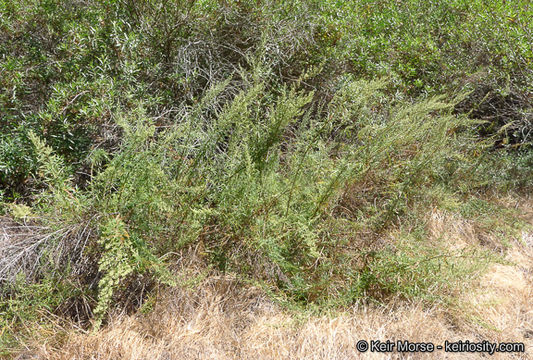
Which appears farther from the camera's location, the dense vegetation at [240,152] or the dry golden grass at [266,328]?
the dense vegetation at [240,152]

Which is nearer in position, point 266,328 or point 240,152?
point 266,328

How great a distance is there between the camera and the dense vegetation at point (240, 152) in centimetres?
258

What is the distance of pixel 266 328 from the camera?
104 inches

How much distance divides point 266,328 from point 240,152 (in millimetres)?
1192

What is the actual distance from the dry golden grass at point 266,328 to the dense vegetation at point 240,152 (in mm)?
134

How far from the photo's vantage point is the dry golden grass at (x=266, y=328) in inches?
96.3

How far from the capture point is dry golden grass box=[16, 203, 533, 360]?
2.45 meters

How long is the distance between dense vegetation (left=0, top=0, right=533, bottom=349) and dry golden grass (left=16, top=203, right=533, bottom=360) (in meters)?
0.13

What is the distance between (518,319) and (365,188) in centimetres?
146

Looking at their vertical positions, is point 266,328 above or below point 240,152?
below

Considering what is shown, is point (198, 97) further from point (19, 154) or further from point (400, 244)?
point (400, 244)

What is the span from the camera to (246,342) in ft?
8.37

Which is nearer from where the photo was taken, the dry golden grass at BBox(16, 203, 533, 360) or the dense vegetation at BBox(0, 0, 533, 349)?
the dry golden grass at BBox(16, 203, 533, 360)

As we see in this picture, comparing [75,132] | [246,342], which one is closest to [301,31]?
[75,132]
